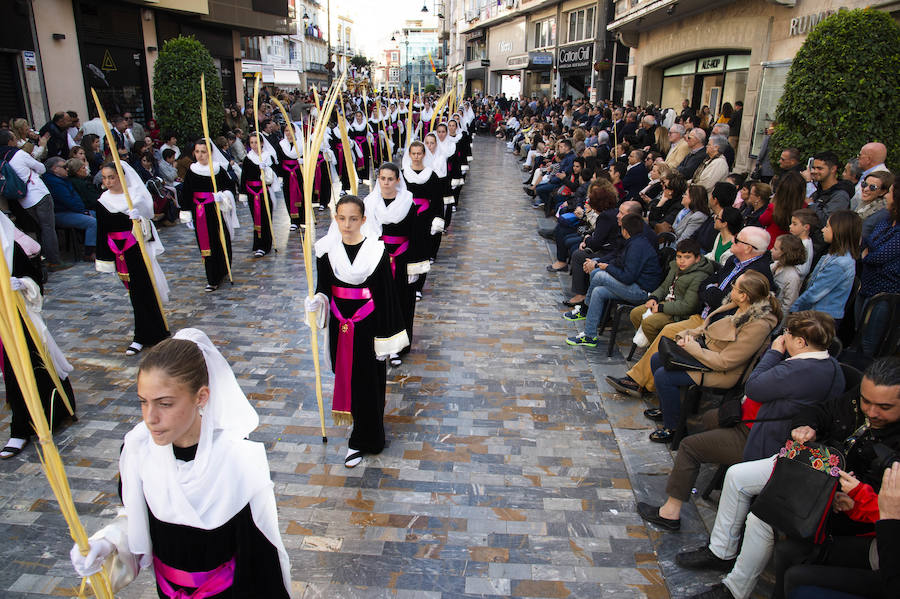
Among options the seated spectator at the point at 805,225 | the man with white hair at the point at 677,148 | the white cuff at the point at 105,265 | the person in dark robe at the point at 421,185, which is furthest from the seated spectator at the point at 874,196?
the white cuff at the point at 105,265

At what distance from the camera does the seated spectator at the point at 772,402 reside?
3461 mm

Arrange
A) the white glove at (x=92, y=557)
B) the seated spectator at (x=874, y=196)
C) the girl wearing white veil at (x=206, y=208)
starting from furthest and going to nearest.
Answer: the girl wearing white veil at (x=206, y=208) → the seated spectator at (x=874, y=196) → the white glove at (x=92, y=557)

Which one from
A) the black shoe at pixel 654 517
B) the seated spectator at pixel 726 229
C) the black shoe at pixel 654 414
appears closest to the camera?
the black shoe at pixel 654 517

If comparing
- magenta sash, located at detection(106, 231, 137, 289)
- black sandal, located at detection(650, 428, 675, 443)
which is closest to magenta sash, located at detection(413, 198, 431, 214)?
magenta sash, located at detection(106, 231, 137, 289)

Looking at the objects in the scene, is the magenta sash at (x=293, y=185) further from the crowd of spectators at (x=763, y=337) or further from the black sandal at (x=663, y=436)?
the black sandal at (x=663, y=436)

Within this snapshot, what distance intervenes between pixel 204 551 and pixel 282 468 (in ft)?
7.62

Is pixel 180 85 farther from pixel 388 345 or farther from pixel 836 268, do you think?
pixel 836 268

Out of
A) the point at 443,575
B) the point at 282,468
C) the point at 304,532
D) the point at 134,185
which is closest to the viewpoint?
the point at 443,575

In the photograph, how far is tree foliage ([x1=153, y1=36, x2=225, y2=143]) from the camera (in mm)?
14133

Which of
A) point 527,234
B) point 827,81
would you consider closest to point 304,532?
point 827,81

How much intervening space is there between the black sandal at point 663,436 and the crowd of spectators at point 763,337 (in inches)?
0.5

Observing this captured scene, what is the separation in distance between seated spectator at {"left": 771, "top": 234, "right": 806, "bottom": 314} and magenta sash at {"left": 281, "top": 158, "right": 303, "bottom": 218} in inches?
353

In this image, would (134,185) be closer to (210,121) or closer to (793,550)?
(793,550)

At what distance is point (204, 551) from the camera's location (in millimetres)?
2230
